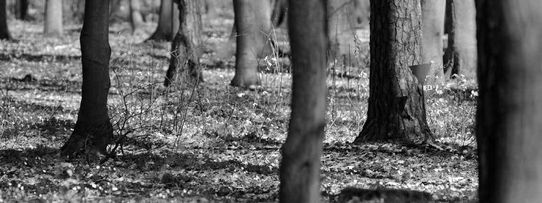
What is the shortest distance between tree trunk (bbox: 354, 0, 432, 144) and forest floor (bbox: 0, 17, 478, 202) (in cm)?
26

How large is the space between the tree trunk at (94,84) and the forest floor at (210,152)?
0.78ft

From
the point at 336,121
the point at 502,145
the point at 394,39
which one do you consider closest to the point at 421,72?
the point at 394,39

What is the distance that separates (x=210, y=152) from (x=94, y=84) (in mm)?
1851

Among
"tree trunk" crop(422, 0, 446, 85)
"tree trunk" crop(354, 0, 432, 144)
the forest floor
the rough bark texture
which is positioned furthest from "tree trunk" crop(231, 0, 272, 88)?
the rough bark texture

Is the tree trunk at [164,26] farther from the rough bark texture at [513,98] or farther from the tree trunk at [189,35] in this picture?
the rough bark texture at [513,98]

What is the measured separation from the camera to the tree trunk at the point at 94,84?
31.9 ft

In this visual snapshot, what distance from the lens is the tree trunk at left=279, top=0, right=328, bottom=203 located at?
5371 mm

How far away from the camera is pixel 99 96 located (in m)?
9.97

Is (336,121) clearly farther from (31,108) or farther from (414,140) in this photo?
(31,108)

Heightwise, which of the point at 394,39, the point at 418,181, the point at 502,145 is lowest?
the point at 418,181

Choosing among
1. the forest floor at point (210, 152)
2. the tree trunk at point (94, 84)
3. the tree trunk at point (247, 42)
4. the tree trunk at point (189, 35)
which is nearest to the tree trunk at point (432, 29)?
the forest floor at point (210, 152)

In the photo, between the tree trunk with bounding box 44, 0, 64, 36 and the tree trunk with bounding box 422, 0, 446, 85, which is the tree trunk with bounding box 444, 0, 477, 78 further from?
the tree trunk with bounding box 44, 0, 64, 36

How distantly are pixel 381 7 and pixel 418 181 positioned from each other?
7.73ft

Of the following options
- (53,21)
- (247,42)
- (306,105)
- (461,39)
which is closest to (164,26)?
(53,21)
